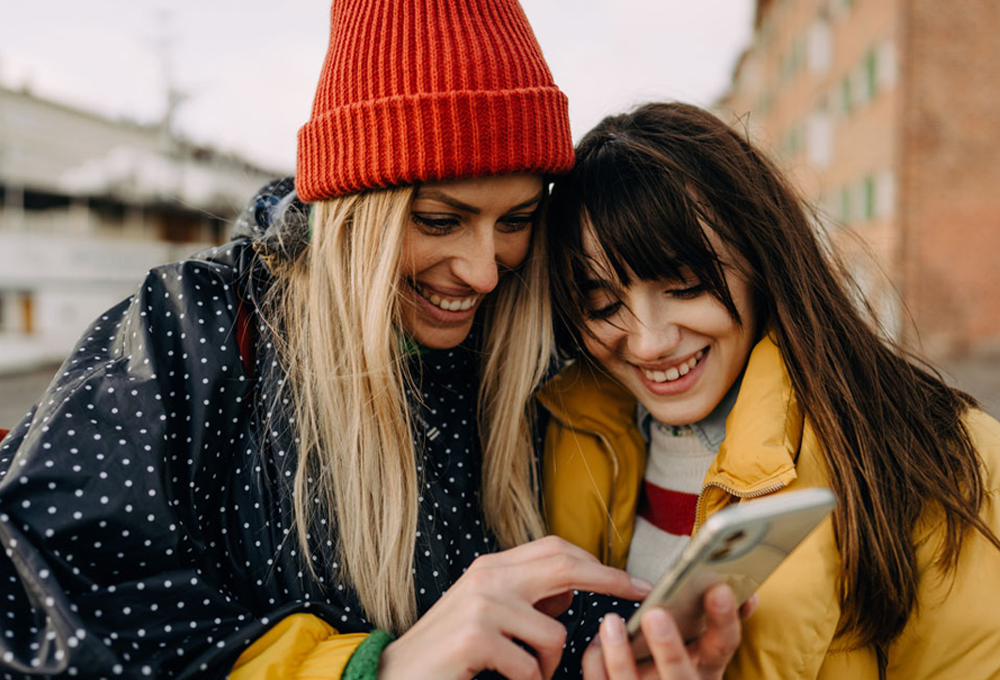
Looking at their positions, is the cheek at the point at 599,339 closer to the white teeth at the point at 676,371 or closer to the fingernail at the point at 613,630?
the white teeth at the point at 676,371

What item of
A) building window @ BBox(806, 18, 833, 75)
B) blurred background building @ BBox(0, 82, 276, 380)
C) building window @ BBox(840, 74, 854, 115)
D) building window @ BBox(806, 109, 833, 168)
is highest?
building window @ BBox(806, 18, 833, 75)

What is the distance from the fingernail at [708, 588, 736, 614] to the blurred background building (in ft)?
44.6

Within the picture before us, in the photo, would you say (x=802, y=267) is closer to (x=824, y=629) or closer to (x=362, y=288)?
(x=824, y=629)

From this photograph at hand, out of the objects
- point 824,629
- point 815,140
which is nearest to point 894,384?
point 824,629

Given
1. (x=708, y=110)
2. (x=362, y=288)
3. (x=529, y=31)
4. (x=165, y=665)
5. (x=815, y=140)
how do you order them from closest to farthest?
(x=165, y=665) < (x=362, y=288) < (x=529, y=31) < (x=708, y=110) < (x=815, y=140)

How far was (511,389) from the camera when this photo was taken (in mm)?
1962

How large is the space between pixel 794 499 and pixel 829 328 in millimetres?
944

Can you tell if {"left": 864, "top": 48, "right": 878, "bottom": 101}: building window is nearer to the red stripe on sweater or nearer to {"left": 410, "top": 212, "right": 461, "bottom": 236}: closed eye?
the red stripe on sweater

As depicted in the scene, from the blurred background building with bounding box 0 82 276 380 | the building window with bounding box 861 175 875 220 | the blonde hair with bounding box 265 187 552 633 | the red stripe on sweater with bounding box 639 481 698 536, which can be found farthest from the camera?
the building window with bounding box 861 175 875 220

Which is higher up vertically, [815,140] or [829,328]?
[815,140]

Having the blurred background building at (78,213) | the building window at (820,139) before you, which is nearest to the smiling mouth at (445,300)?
the blurred background building at (78,213)

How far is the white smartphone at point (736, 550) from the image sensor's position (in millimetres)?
895

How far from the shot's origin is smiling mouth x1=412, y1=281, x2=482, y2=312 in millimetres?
1800

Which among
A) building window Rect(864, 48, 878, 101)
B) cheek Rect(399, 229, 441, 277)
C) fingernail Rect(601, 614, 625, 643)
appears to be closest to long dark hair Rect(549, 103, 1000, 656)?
cheek Rect(399, 229, 441, 277)
